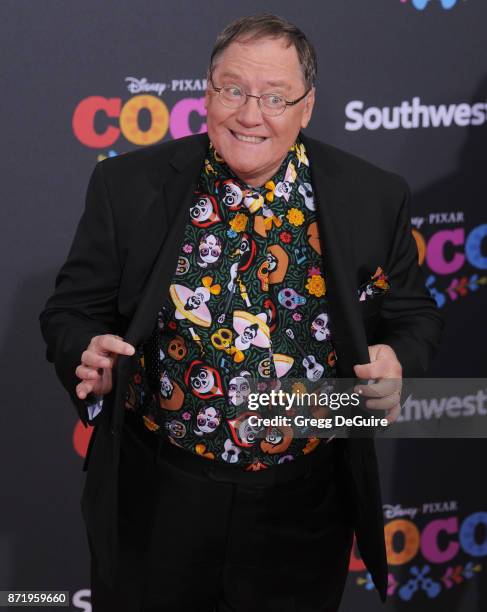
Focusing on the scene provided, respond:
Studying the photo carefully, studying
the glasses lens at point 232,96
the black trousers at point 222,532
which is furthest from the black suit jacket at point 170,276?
the glasses lens at point 232,96

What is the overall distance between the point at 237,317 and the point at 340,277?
0.25 meters

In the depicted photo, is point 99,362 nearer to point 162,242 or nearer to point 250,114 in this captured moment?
point 162,242

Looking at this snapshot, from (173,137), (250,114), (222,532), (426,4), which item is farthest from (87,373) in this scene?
(426,4)

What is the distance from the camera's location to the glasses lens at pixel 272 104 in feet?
6.64

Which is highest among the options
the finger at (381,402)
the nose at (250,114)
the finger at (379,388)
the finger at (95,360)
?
the nose at (250,114)

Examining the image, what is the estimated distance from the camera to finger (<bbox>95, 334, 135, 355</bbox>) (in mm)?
1859

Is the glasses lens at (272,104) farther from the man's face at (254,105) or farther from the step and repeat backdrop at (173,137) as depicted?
the step and repeat backdrop at (173,137)

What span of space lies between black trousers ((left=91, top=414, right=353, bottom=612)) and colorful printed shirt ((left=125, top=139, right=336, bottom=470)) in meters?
0.08

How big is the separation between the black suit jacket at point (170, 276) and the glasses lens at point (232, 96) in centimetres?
20

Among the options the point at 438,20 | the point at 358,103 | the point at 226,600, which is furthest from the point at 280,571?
the point at 438,20

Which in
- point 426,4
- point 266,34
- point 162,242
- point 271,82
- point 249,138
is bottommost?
point 162,242

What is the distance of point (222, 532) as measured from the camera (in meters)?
2.21

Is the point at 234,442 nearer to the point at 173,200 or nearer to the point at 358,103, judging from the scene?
the point at 173,200

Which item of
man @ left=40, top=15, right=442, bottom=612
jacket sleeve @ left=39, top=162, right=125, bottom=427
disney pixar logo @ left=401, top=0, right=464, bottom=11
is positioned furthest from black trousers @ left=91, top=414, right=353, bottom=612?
disney pixar logo @ left=401, top=0, right=464, bottom=11
